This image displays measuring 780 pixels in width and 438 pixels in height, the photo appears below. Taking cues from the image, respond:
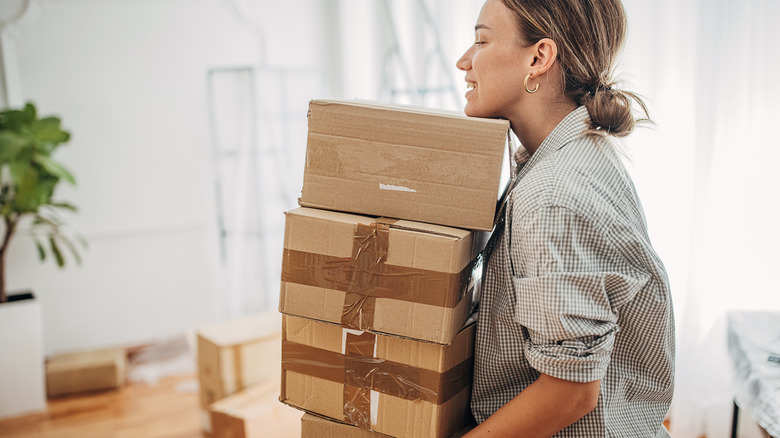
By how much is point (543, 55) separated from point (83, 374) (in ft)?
8.20

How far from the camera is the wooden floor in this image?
88.4 inches

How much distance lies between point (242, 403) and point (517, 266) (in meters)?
1.37

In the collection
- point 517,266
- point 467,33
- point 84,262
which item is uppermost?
point 467,33

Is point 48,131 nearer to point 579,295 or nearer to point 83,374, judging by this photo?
point 83,374

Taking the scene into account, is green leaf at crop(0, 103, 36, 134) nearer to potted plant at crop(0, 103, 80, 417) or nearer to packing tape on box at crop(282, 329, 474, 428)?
potted plant at crop(0, 103, 80, 417)

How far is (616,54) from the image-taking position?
2.98 feet

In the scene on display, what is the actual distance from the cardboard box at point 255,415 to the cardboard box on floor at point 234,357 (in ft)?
0.20

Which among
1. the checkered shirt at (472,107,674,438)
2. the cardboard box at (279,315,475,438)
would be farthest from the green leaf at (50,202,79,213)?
the checkered shirt at (472,107,674,438)

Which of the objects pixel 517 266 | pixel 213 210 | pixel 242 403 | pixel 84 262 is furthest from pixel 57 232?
pixel 517 266

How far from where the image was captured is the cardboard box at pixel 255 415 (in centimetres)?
170

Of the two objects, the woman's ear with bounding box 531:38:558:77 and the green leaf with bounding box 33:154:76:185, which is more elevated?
the woman's ear with bounding box 531:38:558:77

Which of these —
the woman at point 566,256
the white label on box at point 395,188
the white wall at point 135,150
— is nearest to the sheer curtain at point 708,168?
the woman at point 566,256

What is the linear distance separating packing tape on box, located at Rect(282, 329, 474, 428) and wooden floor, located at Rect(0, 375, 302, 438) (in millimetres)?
1526

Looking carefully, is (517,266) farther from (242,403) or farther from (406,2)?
(406,2)
